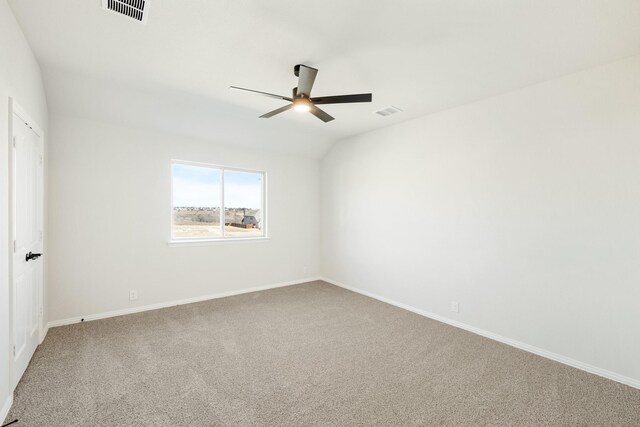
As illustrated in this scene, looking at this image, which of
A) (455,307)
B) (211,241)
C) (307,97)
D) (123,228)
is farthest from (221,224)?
(455,307)

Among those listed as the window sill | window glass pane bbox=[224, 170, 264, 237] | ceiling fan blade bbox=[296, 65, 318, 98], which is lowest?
the window sill

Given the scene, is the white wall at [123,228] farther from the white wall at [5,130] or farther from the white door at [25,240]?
the white wall at [5,130]

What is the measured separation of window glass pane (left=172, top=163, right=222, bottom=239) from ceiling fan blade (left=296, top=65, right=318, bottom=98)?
8.85 feet

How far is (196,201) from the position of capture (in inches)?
181

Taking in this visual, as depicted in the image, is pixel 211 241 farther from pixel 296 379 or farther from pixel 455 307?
pixel 455 307

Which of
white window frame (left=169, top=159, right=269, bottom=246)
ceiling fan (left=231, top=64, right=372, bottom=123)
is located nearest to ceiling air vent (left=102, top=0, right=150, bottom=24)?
ceiling fan (left=231, top=64, right=372, bottom=123)

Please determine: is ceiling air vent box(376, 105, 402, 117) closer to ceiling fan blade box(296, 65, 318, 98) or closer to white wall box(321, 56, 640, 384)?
white wall box(321, 56, 640, 384)

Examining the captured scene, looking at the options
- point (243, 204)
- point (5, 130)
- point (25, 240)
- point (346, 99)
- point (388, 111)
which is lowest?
point (25, 240)

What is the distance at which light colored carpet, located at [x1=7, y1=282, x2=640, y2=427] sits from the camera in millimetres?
1999

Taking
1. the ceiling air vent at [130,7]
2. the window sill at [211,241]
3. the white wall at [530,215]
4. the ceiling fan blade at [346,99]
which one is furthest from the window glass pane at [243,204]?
the ceiling air vent at [130,7]

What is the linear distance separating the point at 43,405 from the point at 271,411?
5.35 feet

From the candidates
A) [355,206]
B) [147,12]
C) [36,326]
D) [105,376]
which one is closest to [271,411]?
[105,376]

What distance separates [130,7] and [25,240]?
2131 millimetres

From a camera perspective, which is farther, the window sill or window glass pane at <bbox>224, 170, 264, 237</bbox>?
window glass pane at <bbox>224, 170, 264, 237</bbox>
